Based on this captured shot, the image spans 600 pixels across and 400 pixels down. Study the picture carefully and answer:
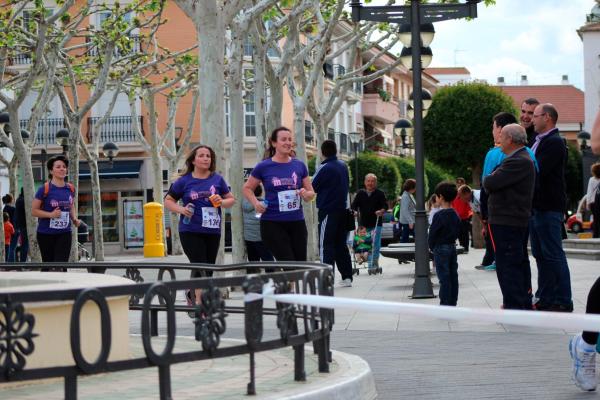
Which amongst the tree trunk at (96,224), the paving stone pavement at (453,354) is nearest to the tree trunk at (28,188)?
the tree trunk at (96,224)

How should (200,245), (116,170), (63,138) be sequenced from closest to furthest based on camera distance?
(200,245)
(63,138)
(116,170)

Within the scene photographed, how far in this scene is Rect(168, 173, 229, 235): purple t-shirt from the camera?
13445 mm

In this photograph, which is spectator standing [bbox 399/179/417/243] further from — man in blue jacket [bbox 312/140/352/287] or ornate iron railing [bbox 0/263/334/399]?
ornate iron railing [bbox 0/263/334/399]

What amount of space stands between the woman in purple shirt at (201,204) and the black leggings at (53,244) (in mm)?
2930

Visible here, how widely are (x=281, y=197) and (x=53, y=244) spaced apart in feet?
11.3

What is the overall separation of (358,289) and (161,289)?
12.2 m

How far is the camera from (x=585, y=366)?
8.34m

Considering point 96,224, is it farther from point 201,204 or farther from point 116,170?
point 201,204

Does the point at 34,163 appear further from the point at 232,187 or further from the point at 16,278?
the point at 16,278

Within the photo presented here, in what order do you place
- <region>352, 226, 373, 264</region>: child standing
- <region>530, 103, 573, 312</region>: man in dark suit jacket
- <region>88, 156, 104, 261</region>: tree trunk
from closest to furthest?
<region>530, 103, 573, 312</region>: man in dark suit jacket < <region>352, 226, 373, 264</region>: child standing < <region>88, 156, 104, 261</region>: tree trunk

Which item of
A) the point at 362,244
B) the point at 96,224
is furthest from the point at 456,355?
the point at 96,224

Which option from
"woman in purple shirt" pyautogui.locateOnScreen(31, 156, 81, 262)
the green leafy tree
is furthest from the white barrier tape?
the green leafy tree

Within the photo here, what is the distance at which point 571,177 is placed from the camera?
330ft

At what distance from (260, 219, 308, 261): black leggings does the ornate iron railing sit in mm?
4933
